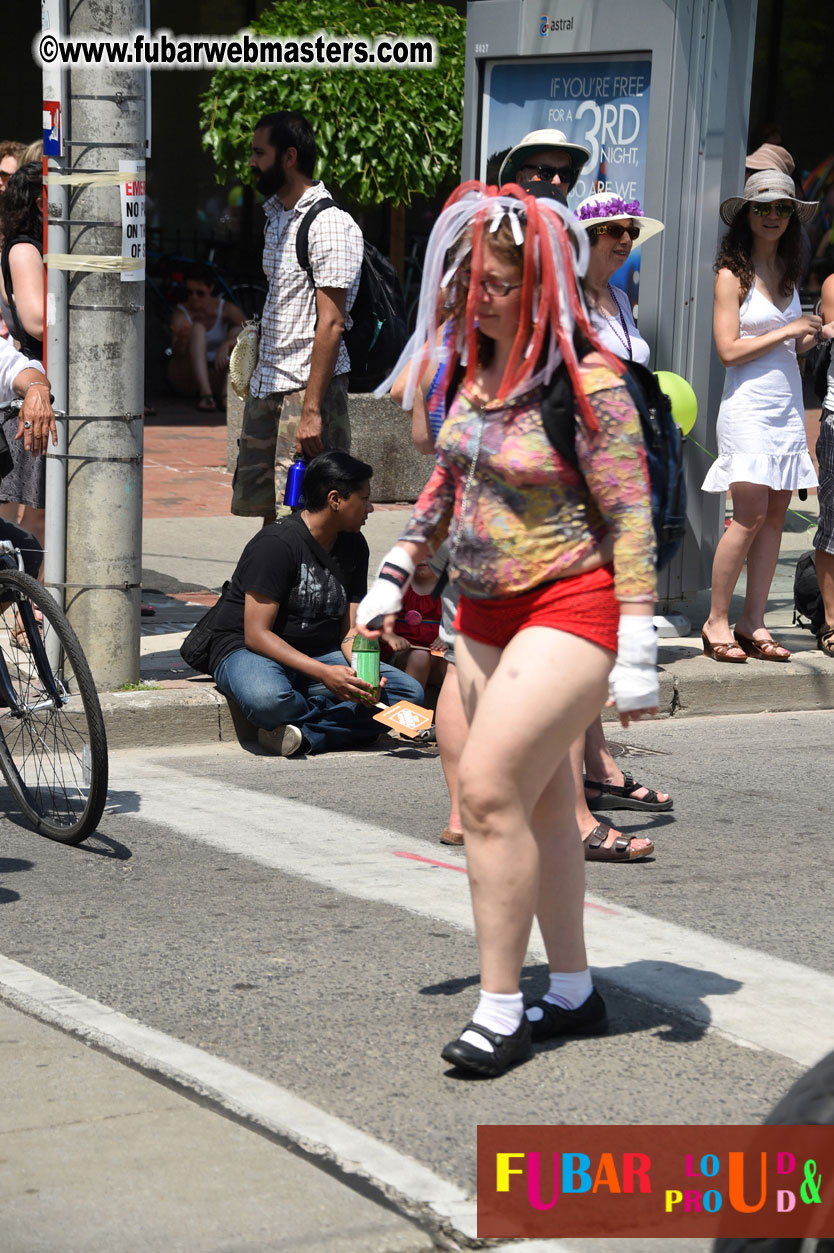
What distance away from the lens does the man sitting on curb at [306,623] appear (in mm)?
6773

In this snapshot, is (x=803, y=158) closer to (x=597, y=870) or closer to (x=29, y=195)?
(x=29, y=195)

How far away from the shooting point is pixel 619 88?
8.19m

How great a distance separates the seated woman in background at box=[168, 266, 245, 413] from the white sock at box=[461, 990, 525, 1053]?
13.8 meters

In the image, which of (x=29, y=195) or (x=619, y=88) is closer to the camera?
(x=29, y=195)

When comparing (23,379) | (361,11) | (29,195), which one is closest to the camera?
(23,379)

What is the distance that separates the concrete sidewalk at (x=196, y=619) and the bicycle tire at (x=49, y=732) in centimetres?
97

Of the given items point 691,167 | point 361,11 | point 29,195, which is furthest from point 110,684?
point 361,11

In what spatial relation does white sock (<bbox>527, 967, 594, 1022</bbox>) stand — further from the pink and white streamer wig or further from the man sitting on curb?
the man sitting on curb

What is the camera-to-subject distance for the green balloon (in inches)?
306

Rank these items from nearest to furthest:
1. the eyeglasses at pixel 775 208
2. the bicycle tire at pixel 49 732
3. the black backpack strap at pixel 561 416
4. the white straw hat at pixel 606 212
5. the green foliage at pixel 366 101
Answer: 1. the black backpack strap at pixel 561 416
2. the bicycle tire at pixel 49 732
3. the white straw hat at pixel 606 212
4. the eyeglasses at pixel 775 208
5. the green foliage at pixel 366 101

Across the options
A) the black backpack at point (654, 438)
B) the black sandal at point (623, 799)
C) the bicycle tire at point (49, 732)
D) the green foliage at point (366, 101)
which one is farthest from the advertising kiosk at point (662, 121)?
the green foliage at point (366, 101)

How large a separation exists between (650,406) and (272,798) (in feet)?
9.01

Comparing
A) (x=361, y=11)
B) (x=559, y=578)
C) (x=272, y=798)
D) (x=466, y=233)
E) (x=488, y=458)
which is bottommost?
(x=272, y=798)

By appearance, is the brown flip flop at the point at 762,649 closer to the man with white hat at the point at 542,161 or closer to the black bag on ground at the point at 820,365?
the black bag on ground at the point at 820,365
